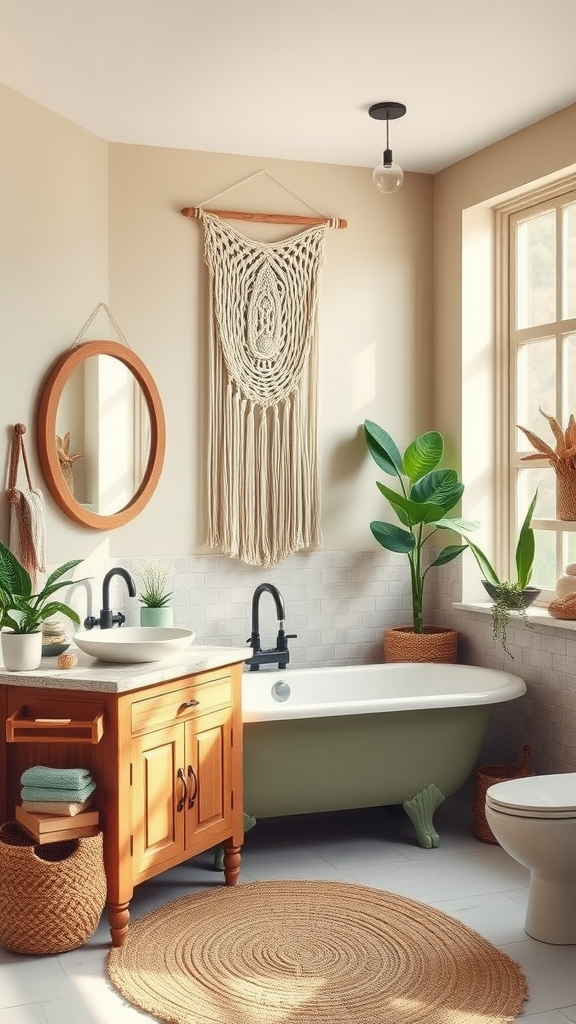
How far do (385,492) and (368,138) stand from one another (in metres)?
1.56

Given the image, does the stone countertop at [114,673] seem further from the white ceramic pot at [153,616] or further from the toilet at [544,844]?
the toilet at [544,844]

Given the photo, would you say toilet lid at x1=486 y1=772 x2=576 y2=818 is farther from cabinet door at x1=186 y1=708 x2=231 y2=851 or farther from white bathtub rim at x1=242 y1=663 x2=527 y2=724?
cabinet door at x1=186 y1=708 x2=231 y2=851

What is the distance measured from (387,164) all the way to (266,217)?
2.67 ft

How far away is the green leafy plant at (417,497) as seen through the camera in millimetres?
4871

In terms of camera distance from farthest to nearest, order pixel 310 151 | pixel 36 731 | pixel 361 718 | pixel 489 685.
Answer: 1. pixel 310 151
2. pixel 489 685
3. pixel 361 718
4. pixel 36 731

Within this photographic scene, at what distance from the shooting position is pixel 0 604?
366 centimetres

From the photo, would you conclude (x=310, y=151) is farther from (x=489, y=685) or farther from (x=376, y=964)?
(x=376, y=964)

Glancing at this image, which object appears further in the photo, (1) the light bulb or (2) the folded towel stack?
(1) the light bulb

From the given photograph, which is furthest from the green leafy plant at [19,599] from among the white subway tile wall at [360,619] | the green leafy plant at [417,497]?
the green leafy plant at [417,497]

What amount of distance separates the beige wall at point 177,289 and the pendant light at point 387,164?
0.76m

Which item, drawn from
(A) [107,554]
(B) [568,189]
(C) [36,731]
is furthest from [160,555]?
(B) [568,189]

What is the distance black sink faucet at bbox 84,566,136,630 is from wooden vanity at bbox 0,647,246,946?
50cm

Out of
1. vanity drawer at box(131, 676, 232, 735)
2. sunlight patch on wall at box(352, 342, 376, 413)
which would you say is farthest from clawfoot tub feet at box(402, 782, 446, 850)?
sunlight patch on wall at box(352, 342, 376, 413)

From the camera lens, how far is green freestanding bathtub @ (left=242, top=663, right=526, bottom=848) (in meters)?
4.08
